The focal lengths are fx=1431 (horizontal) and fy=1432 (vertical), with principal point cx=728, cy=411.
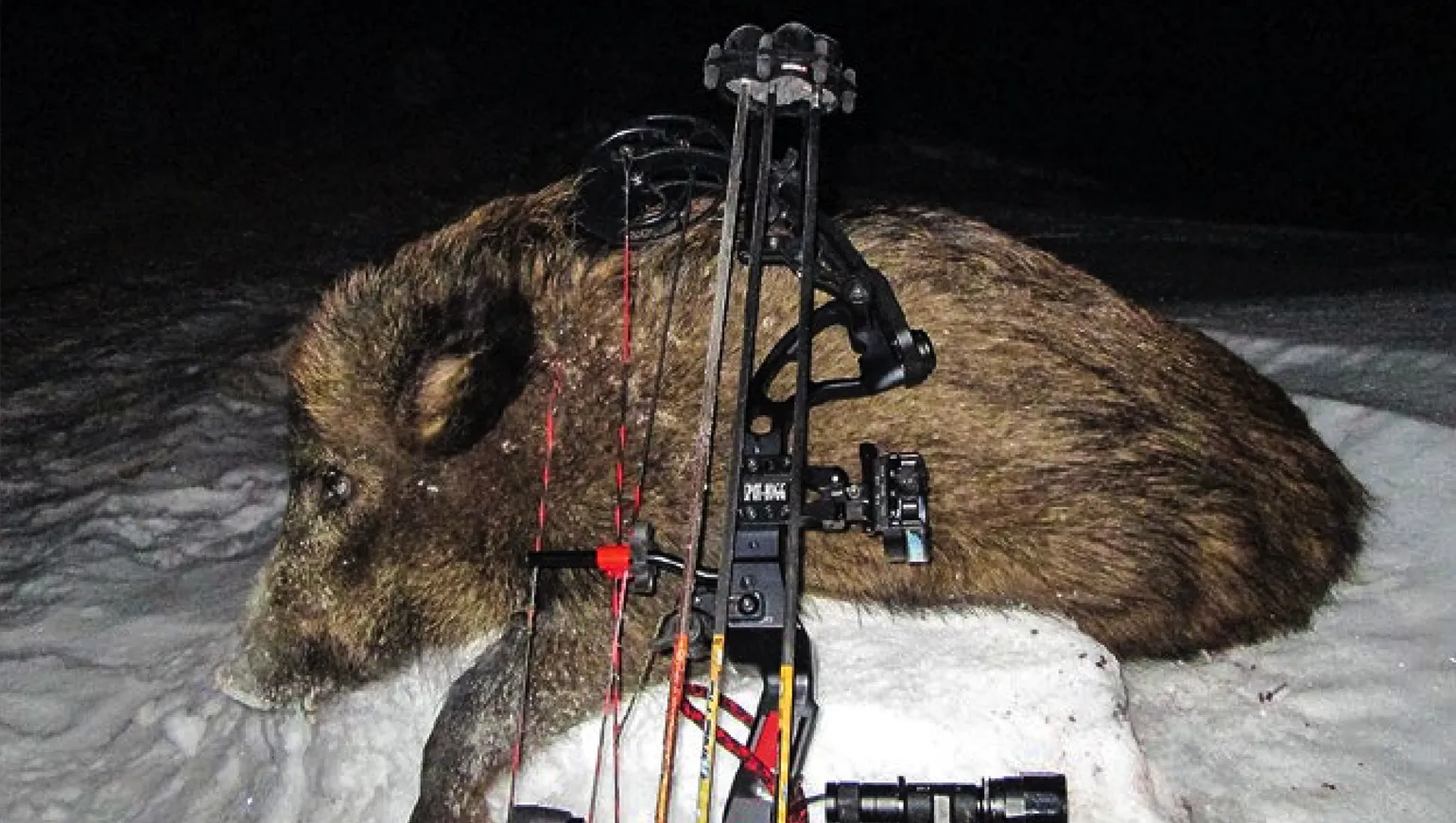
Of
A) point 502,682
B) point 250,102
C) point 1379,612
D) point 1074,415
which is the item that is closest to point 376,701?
point 502,682

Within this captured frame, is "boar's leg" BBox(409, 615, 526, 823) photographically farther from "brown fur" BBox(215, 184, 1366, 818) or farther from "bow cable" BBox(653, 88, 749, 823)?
"bow cable" BBox(653, 88, 749, 823)

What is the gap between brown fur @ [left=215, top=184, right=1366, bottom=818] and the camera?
321 cm

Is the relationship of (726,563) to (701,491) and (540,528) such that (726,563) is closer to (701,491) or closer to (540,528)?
(701,491)

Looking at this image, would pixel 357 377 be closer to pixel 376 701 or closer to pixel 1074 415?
pixel 376 701

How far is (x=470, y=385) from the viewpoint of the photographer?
10.9ft

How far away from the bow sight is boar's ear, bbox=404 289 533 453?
66cm

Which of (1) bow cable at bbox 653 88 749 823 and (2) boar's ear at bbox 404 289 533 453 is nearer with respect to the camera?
(1) bow cable at bbox 653 88 749 823

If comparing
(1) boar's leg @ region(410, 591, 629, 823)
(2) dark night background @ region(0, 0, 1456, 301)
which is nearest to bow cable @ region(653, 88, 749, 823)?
(1) boar's leg @ region(410, 591, 629, 823)

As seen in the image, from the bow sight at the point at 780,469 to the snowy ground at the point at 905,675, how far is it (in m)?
0.59

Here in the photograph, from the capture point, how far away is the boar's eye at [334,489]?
365 cm

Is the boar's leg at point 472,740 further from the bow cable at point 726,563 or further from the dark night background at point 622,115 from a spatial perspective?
the dark night background at point 622,115

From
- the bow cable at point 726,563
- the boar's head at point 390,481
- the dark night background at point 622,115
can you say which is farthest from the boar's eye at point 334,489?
the dark night background at point 622,115

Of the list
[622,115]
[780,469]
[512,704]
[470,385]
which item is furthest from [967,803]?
[622,115]

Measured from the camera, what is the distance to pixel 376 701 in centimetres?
384
